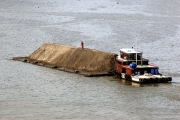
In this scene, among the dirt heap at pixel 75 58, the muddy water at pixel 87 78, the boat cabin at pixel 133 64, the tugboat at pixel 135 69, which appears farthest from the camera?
the dirt heap at pixel 75 58

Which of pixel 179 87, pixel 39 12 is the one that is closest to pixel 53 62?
pixel 179 87

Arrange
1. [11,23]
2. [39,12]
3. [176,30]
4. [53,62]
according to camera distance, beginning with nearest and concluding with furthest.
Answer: [53,62], [176,30], [11,23], [39,12]

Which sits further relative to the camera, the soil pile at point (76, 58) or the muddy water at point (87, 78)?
the soil pile at point (76, 58)

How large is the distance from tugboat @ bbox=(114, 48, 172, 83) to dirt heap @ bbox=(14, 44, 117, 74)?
0.98m

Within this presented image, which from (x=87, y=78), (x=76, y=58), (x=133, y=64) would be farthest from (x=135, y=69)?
(x=76, y=58)

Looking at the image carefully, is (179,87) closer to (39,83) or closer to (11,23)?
(39,83)

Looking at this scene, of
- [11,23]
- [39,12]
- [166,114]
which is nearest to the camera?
[166,114]

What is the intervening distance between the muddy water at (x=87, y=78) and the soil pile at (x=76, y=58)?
4.53 ft

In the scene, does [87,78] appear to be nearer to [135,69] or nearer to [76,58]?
[135,69]

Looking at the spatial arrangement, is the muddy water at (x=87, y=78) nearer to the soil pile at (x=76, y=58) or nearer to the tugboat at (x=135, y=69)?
the tugboat at (x=135, y=69)

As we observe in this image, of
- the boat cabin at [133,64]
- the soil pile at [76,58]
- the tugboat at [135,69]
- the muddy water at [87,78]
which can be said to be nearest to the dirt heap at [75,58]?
the soil pile at [76,58]

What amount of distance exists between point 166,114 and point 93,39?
97.8 ft

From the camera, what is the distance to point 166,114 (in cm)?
3206

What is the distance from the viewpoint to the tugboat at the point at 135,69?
3950 centimetres
